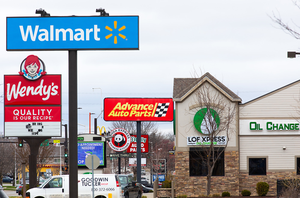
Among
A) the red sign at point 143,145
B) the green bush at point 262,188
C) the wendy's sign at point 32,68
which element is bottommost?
the green bush at point 262,188

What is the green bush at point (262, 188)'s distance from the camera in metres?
27.0

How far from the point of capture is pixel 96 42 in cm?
879

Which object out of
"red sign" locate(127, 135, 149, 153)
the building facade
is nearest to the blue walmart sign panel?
the building facade

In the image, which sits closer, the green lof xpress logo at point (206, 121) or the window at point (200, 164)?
the green lof xpress logo at point (206, 121)

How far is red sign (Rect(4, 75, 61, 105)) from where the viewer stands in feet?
67.1

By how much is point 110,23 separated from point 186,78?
84.6 feet

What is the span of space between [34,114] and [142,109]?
934 cm

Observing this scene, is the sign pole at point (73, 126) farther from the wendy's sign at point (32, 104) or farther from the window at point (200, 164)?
the window at point (200, 164)

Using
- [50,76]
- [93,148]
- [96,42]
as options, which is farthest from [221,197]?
[96,42]

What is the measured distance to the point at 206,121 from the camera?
28016 millimetres

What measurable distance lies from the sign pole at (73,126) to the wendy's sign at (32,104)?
11986 mm

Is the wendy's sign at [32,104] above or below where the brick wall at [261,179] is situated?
above

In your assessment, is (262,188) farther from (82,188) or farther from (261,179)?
(82,188)

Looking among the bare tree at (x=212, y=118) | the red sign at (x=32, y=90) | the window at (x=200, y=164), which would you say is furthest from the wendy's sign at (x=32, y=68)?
the window at (x=200, y=164)
